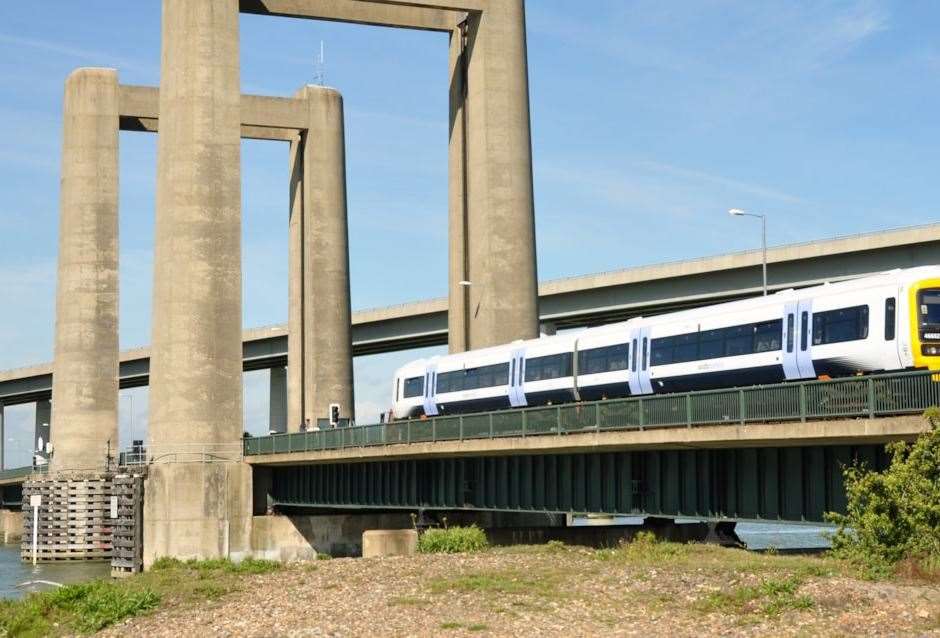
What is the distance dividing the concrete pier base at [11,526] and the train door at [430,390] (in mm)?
72602

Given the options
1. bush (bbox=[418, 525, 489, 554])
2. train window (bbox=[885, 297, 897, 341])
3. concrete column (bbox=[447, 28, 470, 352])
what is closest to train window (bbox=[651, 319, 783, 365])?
train window (bbox=[885, 297, 897, 341])

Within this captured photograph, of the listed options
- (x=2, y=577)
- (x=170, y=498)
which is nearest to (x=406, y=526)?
(x=170, y=498)

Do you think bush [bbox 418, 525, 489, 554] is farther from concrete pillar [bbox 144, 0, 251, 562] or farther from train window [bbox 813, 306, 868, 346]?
concrete pillar [bbox 144, 0, 251, 562]

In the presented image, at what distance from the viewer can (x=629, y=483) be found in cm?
4159

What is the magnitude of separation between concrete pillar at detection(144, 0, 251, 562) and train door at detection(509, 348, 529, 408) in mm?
18896

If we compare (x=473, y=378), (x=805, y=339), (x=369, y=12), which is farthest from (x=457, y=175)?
(x=805, y=339)

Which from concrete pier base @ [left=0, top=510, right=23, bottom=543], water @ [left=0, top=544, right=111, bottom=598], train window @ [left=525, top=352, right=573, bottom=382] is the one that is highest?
train window @ [left=525, top=352, right=573, bottom=382]

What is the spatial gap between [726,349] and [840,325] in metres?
5.37

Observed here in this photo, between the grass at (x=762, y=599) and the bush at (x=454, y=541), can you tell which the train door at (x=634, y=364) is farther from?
the grass at (x=762, y=599)

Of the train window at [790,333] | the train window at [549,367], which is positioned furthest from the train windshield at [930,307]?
the train window at [549,367]

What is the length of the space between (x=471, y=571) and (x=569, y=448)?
9.00 m

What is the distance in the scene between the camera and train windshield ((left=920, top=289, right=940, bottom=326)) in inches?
1393

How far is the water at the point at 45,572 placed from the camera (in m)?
70.6

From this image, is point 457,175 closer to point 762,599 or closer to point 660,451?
point 660,451
